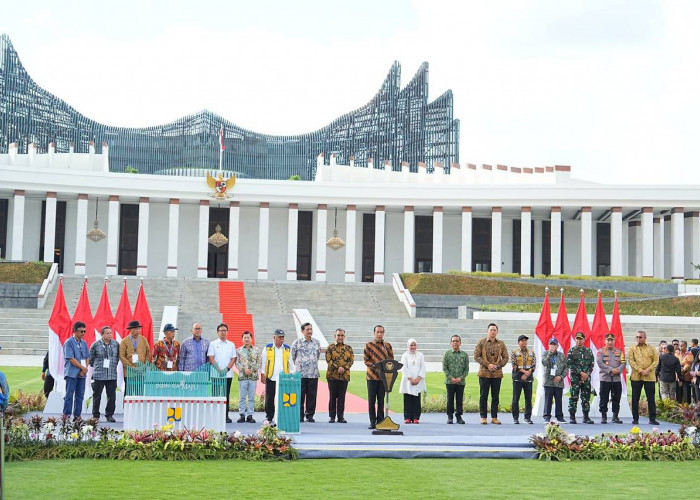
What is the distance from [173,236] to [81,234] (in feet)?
14.6

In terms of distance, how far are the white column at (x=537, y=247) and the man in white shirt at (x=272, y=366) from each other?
38564mm

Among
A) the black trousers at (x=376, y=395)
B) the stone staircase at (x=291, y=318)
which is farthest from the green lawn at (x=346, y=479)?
the stone staircase at (x=291, y=318)

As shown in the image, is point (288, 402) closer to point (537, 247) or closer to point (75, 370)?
point (75, 370)

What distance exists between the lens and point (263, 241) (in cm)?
4803

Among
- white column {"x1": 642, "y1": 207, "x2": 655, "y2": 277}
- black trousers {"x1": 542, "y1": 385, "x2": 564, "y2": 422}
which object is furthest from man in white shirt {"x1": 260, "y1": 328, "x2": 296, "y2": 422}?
white column {"x1": 642, "y1": 207, "x2": 655, "y2": 277}

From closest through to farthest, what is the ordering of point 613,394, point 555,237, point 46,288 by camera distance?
point 613,394 < point 46,288 < point 555,237

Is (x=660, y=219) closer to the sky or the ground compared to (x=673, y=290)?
closer to the sky

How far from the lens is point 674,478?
10820 millimetres

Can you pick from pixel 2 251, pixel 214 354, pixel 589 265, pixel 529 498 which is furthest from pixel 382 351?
pixel 2 251

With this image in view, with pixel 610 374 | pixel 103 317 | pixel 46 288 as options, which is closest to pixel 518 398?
pixel 610 374

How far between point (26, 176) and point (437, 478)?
39415 millimetres

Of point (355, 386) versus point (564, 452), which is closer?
point (564, 452)

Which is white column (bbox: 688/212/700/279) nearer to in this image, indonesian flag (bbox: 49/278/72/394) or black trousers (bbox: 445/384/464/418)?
black trousers (bbox: 445/384/464/418)

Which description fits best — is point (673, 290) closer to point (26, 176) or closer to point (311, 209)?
point (311, 209)
